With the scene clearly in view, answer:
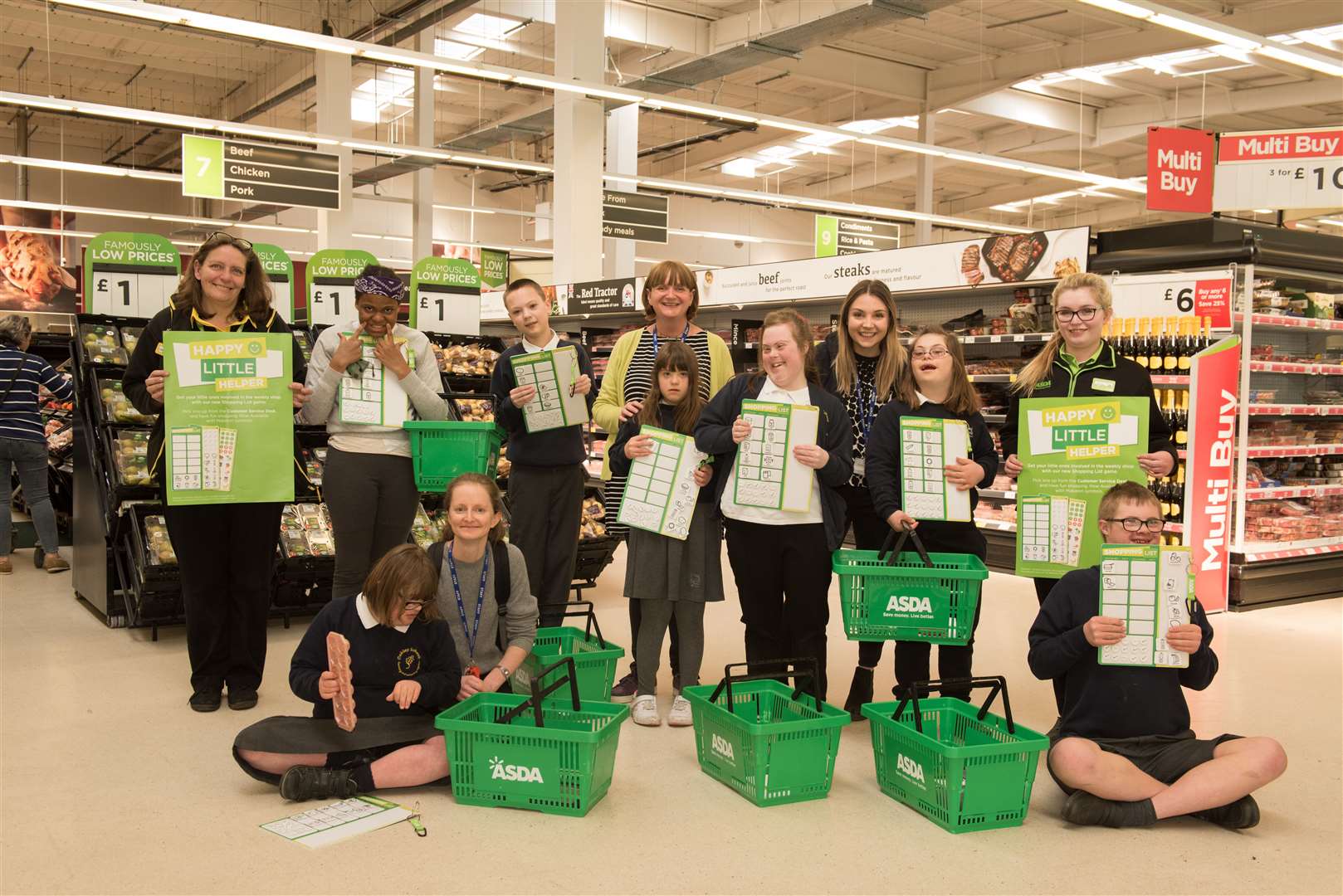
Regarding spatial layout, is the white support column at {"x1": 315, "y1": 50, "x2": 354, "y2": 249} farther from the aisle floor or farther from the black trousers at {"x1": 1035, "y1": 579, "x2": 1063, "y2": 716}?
the black trousers at {"x1": 1035, "y1": 579, "x2": 1063, "y2": 716}

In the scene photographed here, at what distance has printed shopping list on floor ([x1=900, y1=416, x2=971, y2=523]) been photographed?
3535mm

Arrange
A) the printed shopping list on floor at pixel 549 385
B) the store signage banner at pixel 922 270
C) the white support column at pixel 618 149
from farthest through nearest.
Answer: the white support column at pixel 618 149, the store signage banner at pixel 922 270, the printed shopping list on floor at pixel 549 385

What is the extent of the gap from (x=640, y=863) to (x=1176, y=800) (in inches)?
58.9

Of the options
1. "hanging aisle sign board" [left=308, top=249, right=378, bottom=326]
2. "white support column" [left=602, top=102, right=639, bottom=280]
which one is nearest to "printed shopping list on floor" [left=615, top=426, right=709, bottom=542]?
"hanging aisle sign board" [left=308, top=249, right=378, bottom=326]

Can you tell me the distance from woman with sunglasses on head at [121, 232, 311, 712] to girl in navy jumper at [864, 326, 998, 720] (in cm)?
208

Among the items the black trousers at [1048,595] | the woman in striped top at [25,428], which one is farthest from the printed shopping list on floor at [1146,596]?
the woman in striped top at [25,428]

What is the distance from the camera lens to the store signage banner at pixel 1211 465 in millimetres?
6352

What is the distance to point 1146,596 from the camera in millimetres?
2924

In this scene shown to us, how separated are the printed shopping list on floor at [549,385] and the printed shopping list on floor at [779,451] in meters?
0.78

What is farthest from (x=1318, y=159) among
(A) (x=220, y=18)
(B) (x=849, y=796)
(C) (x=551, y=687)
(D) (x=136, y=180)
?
(D) (x=136, y=180)

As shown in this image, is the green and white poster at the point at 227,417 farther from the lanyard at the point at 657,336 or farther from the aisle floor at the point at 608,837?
the lanyard at the point at 657,336

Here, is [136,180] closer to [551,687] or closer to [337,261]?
[337,261]

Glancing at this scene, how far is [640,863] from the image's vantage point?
2.74 m

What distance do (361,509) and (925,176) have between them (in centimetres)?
1451
